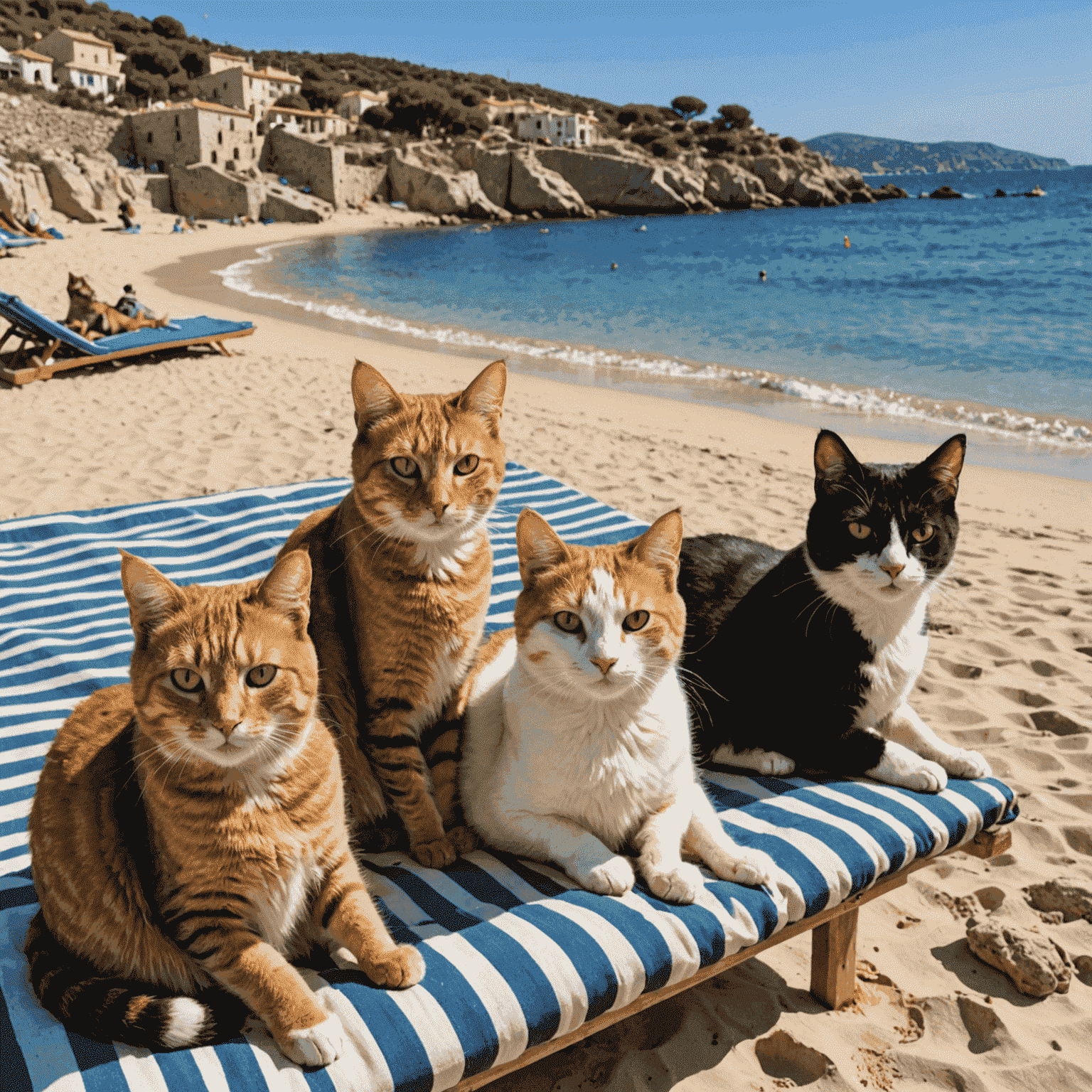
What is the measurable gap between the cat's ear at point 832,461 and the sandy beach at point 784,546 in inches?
57.3

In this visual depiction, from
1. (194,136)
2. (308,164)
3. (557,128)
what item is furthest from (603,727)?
(557,128)

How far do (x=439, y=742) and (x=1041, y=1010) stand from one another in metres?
1.80

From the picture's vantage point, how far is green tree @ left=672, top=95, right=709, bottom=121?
90.6 metres

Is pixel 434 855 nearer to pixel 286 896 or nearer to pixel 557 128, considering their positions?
pixel 286 896

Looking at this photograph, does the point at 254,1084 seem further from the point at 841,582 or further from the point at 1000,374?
the point at 1000,374

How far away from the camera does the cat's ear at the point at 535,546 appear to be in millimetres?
1914

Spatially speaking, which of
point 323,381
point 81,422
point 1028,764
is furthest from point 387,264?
point 1028,764

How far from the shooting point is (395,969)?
169cm

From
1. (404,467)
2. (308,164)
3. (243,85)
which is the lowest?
(404,467)

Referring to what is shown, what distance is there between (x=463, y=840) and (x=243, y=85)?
77.0 meters

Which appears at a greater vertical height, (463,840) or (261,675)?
(261,675)

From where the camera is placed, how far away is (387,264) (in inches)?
1201

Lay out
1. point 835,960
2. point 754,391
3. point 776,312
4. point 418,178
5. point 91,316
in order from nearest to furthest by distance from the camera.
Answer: point 835,960 < point 91,316 < point 754,391 < point 776,312 < point 418,178

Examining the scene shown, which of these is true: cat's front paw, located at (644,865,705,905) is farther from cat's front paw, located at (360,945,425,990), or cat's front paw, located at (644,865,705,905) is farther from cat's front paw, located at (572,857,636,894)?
cat's front paw, located at (360,945,425,990)
